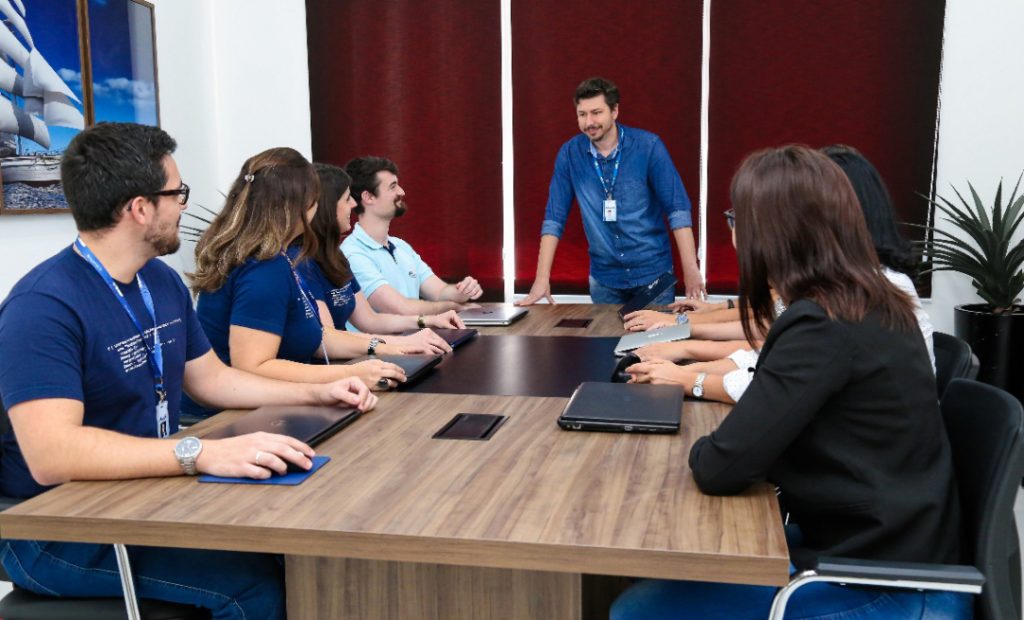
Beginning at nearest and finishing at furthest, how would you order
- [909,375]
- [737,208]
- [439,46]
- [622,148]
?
[909,375] < [737,208] < [622,148] < [439,46]

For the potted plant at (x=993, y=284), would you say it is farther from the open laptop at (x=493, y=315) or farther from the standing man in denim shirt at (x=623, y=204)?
the open laptop at (x=493, y=315)

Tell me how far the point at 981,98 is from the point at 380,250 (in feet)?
10.0

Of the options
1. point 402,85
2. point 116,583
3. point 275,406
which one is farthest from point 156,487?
point 402,85

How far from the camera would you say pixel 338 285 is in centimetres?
286

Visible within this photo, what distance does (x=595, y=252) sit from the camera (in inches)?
163

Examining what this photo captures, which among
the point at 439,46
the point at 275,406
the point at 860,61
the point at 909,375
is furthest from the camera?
the point at 439,46

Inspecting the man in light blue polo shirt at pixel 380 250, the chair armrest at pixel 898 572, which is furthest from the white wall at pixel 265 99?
the chair armrest at pixel 898 572

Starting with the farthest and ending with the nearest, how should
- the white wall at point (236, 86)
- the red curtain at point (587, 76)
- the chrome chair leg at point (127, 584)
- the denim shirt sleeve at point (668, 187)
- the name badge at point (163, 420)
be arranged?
the white wall at point (236, 86) → the red curtain at point (587, 76) → the denim shirt sleeve at point (668, 187) → the name badge at point (163, 420) → the chrome chair leg at point (127, 584)

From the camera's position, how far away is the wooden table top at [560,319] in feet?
9.33

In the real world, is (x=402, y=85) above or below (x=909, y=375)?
above

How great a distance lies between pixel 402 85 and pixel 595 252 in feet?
5.58

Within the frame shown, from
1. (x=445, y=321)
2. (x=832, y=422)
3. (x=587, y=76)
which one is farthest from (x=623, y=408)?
(x=587, y=76)

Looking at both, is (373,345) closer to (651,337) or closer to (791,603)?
(651,337)

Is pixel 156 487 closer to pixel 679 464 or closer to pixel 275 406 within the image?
pixel 275 406
